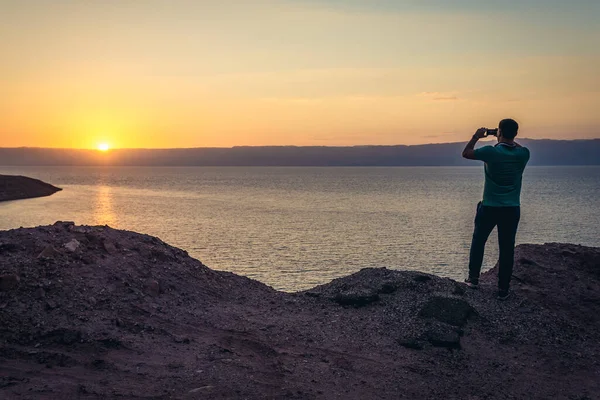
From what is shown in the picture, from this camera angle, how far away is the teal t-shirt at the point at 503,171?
8523 mm

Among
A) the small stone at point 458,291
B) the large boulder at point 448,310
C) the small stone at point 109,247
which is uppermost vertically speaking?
the small stone at point 109,247

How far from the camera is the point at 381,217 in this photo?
64.9 meters

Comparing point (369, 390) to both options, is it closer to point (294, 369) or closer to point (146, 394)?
point (294, 369)

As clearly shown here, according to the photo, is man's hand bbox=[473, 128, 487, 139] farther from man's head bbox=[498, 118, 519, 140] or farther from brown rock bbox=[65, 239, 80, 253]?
brown rock bbox=[65, 239, 80, 253]

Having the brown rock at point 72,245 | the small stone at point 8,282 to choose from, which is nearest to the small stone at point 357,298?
the brown rock at point 72,245

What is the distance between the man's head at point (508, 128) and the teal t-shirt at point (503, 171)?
0.15m

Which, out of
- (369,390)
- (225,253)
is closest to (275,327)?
→ (369,390)

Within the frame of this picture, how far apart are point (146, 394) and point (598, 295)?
24.3ft

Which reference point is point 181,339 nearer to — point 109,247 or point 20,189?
point 109,247

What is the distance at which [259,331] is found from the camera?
24.8ft

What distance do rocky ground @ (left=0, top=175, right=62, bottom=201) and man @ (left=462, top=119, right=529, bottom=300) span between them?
291ft

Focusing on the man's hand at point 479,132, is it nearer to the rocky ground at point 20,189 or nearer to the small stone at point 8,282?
the small stone at point 8,282

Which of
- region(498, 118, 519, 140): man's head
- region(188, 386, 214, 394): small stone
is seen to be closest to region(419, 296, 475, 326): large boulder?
region(498, 118, 519, 140): man's head

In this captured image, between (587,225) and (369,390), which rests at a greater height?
(369,390)
